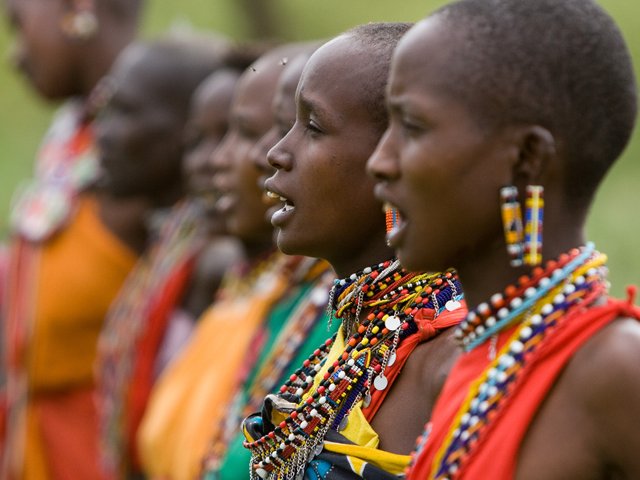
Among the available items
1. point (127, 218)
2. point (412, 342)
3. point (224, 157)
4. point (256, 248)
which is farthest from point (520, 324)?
point (127, 218)

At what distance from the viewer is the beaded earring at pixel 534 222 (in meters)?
2.11

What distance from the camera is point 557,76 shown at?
2.11 m

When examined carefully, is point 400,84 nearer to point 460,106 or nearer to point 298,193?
point 460,106

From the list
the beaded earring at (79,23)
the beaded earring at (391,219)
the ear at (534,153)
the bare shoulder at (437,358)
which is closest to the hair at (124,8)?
the beaded earring at (79,23)

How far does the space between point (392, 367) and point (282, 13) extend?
7.65 meters

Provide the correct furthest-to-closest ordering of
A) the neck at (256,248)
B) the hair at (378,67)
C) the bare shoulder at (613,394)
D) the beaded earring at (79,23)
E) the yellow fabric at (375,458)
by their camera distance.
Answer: the beaded earring at (79,23) < the neck at (256,248) < the hair at (378,67) < the yellow fabric at (375,458) < the bare shoulder at (613,394)

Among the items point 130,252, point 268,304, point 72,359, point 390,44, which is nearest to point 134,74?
point 130,252

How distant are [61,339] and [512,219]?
4.35 m

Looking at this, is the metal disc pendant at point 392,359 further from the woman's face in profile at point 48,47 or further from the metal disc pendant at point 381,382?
the woman's face in profile at point 48,47

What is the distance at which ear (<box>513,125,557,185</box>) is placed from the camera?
211 cm

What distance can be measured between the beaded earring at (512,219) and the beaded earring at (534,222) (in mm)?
13

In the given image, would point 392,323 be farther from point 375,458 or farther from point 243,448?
point 243,448

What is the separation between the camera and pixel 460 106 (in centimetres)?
214

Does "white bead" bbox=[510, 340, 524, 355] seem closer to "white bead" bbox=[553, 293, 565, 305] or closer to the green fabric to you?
"white bead" bbox=[553, 293, 565, 305]
